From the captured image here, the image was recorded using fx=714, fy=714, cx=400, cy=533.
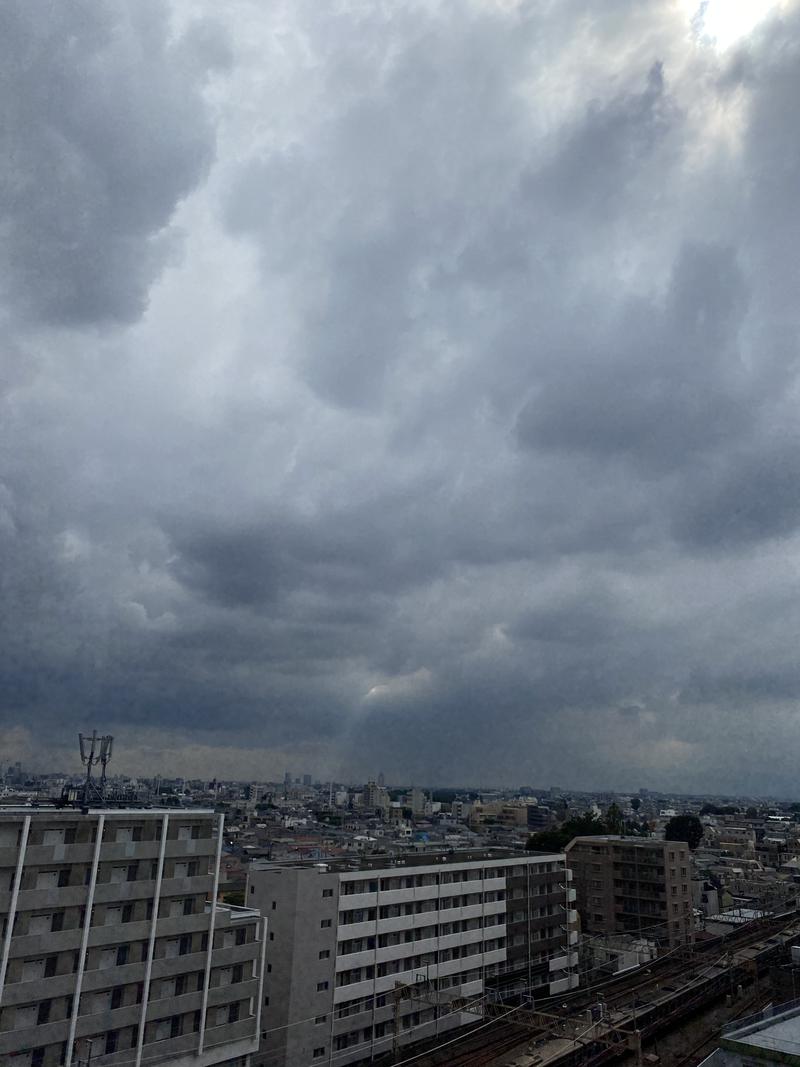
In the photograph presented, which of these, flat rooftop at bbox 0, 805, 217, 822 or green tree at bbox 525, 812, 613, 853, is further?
green tree at bbox 525, 812, 613, 853

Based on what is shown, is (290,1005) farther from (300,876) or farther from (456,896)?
(456,896)

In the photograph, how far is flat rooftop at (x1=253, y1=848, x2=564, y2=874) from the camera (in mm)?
39344

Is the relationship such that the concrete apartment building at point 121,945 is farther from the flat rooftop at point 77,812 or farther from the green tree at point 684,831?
the green tree at point 684,831

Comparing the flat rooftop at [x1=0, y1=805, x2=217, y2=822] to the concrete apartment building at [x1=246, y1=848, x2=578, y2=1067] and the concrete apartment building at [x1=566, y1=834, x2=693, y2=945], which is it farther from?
the concrete apartment building at [x1=566, y1=834, x2=693, y2=945]

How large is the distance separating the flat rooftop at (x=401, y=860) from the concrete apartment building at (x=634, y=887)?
13035 millimetres

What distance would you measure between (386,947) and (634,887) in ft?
105

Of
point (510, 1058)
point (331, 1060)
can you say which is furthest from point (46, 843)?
point (510, 1058)

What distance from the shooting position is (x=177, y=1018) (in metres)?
28.9

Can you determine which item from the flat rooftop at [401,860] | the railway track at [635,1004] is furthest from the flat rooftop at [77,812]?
the railway track at [635,1004]

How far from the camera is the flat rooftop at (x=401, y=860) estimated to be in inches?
1549

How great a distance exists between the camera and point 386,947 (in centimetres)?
3878

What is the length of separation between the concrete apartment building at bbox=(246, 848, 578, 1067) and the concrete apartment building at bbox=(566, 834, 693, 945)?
592 inches

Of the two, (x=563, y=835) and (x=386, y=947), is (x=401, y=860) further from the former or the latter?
(x=563, y=835)

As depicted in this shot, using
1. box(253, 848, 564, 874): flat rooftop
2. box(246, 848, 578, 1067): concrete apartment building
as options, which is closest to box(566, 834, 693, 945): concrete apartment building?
box(253, 848, 564, 874): flat rooftop
